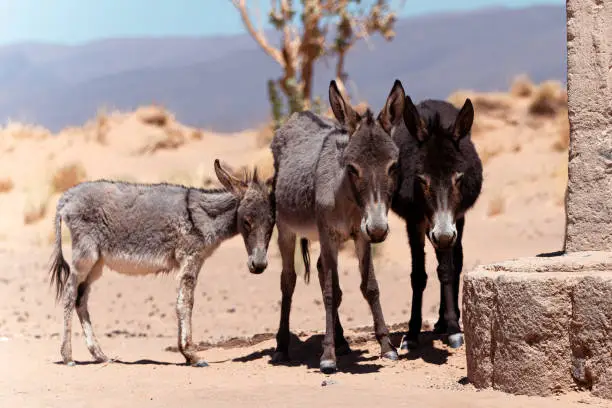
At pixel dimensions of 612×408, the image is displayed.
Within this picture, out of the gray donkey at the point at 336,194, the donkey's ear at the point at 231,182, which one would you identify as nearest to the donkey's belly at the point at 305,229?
the gray donkey at the point at 336,194

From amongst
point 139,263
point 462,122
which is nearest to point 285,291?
point 139,263

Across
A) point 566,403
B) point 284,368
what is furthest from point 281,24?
point 566,403

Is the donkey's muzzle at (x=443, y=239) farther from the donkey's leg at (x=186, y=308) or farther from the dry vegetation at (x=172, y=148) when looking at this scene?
the dry vegetation at (x=172, y=148)

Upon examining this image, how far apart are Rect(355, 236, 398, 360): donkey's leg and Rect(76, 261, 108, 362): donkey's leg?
2411 mm

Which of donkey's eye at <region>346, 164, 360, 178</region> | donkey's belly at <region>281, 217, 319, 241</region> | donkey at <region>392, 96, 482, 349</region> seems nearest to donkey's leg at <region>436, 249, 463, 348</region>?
donkey at <region>392, 96, 482, 349</region>

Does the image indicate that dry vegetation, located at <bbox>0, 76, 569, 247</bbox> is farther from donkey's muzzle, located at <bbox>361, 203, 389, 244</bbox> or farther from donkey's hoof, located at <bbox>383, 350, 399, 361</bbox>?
donkey's muzzle, located at <bbox>361, 203, 389, 244</bbox>

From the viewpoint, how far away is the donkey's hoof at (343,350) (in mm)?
8227

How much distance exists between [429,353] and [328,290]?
102 cm

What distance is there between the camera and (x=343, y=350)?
27.1 ft

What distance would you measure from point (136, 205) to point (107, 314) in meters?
4.66

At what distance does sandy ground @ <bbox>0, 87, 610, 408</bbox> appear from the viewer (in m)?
6.30

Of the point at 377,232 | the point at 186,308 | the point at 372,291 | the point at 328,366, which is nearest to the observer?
the point at 377,232

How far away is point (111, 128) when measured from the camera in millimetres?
33344

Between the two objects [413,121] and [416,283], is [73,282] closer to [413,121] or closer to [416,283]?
[416,283]
